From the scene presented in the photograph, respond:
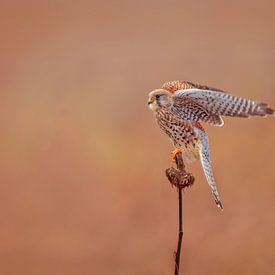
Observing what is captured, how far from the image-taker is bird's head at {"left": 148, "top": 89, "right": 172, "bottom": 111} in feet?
2.86

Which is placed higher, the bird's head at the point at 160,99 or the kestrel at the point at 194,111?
the bird's head at the point at 160,99

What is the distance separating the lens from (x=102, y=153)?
1512mm

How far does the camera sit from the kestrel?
2.52 feet

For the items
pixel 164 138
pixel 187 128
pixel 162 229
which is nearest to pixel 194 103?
pixel 187 128

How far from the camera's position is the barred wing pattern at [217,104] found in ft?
2.44

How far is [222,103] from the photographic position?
0.80 meters

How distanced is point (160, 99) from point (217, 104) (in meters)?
0.12

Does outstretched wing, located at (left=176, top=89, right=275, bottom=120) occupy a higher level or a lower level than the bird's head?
lower

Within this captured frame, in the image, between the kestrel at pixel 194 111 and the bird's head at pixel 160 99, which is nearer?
the kestrel at pixel 194 111

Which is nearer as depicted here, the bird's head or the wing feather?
the wing feather

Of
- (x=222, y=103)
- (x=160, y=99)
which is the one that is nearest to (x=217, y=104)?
(x=222, y=103)

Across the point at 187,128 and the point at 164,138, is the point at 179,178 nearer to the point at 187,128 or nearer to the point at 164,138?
the point at 187,128

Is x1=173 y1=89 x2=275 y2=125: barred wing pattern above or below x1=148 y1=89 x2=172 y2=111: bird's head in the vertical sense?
below

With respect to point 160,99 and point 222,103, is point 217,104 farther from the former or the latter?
point 160,99
